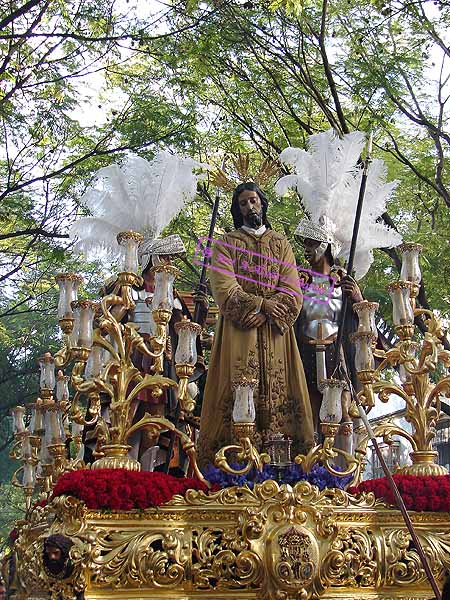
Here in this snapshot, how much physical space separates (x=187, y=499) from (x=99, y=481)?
62cm

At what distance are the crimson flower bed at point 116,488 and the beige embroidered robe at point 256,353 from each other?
128cm

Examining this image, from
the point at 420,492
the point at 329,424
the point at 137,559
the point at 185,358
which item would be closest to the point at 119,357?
the point at 185,358

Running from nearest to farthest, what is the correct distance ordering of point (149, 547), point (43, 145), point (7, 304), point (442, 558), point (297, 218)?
point (149, 547), point (442, 558), point (43, 145), point (297, 218), point (7, 304)

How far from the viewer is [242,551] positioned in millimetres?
5641

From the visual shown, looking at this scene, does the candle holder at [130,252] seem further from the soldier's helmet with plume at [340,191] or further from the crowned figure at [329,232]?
the soldier's helmet with plume at [340,191]

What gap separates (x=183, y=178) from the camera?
28.5 ft

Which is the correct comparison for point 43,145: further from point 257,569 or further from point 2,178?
point 257,569

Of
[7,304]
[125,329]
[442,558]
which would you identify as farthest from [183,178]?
[7,304]

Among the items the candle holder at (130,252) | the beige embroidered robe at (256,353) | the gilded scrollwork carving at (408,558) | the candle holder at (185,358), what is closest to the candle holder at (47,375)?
the beige embroidered robe at (256,353)

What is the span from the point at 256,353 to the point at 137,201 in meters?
2.47

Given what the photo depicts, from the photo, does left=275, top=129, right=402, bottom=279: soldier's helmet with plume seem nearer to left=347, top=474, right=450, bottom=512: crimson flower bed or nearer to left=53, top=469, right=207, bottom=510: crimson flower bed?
left=347, top=474, right=450, bottom=512: crimson flower bed

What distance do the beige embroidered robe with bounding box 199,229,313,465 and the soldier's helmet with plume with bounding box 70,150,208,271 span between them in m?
1.34

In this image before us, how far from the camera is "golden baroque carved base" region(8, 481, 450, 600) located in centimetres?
550

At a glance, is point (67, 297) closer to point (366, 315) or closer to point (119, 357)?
point (119, 357)
